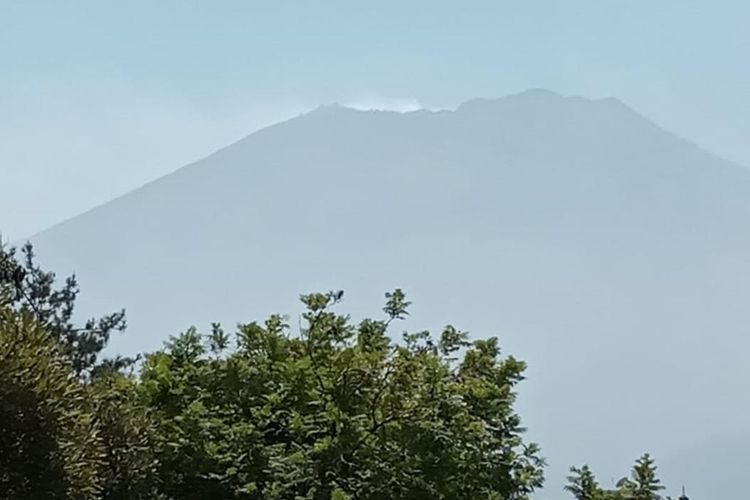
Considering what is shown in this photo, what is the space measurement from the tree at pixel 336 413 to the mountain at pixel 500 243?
134 feet

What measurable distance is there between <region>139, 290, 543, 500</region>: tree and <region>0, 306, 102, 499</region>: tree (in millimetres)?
1596

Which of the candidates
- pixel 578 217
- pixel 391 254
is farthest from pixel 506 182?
pixel 391 254

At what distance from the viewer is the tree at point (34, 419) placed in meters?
9.24

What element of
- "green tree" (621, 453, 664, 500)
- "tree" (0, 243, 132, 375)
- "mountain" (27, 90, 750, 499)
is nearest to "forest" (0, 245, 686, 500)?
"green tree" (621, 453, 664, 500)

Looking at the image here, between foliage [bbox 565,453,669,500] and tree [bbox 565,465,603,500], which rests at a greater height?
tree [bbox 565,465,603,500]

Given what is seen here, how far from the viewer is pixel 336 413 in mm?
9617

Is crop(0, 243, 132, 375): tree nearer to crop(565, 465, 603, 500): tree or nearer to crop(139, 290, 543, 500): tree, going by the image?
crop(139, 290, 543, 500): tree

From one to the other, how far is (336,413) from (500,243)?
71080 millimetres

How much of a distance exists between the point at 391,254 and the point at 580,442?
31.1 meters

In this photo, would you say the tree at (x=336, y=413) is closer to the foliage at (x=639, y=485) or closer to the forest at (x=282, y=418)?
the forest at (x=282, y=418)

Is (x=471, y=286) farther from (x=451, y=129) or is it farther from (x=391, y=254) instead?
(x=451, y=129)

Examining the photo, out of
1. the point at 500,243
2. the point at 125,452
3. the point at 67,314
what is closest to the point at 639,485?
the point at 125,452

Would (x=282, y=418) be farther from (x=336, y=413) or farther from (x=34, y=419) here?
(x=34, y=419)

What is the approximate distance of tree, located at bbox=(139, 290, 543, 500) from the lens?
972 centimetres
